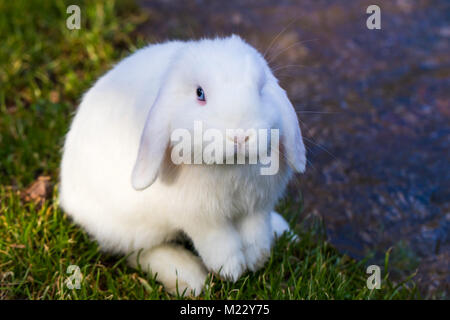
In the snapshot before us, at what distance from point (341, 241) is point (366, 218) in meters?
0.23

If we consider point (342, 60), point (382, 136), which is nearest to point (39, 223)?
point (382, 136)

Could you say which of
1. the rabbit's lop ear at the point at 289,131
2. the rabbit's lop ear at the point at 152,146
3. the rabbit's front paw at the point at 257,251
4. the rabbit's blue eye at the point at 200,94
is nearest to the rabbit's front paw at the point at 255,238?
the rabbit's front paw at the point at 257,251

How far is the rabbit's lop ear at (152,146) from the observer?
246cm

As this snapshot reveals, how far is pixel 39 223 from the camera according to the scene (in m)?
3.24

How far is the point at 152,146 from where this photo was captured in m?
2.48

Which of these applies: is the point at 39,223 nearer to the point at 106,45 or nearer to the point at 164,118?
the point at 164,118

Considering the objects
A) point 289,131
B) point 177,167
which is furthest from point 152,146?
point 289,131

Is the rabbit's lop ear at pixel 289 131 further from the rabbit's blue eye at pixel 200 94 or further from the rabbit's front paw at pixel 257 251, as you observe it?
the rabbit's front paw at pixel 257 251

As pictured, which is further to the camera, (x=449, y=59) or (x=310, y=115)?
(x=449, y=59)

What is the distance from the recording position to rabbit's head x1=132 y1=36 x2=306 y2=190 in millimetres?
2277

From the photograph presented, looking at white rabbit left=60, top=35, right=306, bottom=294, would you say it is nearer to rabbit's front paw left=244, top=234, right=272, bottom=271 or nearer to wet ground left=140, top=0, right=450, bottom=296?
rabbit's front paw left=244, top=234, right=272, bottom=271

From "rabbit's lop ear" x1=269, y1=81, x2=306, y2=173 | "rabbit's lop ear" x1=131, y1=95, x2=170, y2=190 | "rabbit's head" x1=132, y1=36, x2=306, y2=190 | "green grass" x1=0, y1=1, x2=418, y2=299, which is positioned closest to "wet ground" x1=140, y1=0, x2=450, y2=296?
"green grass" x1=0, y1=1, x2=418, y2=299
